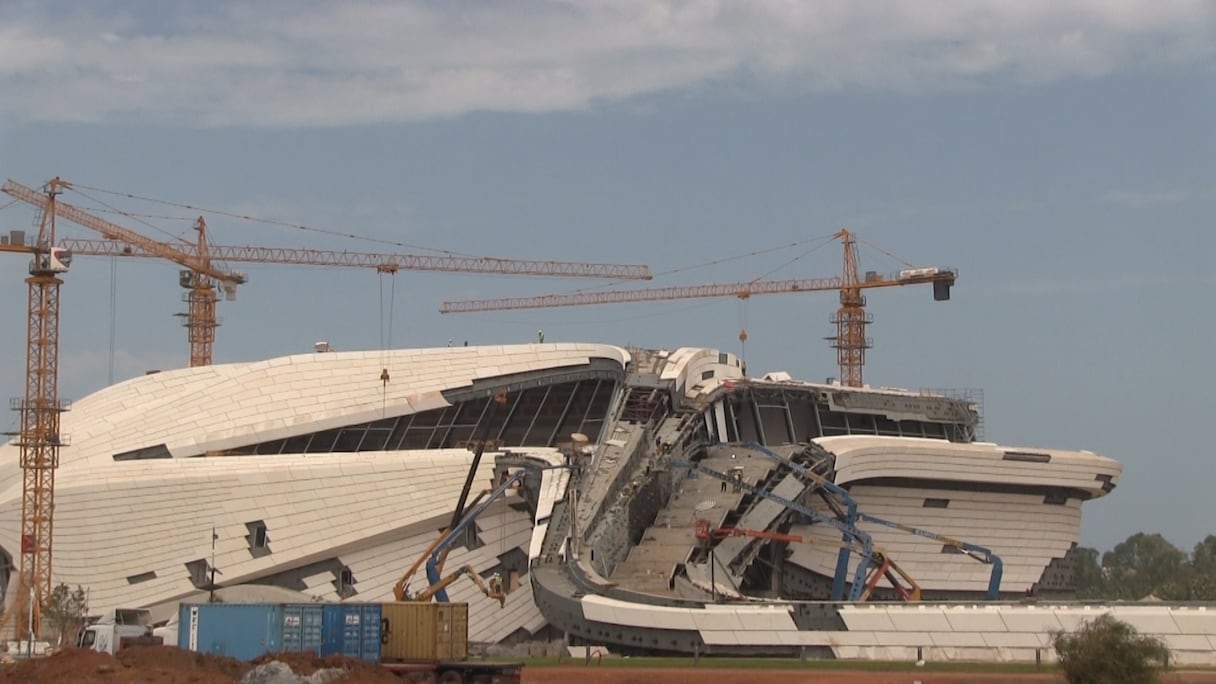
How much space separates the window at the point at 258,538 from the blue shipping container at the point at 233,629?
18.9m

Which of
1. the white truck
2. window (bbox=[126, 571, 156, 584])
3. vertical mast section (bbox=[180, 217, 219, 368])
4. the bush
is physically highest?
vertical mast section (bbox=[180, 217, 219, 368])

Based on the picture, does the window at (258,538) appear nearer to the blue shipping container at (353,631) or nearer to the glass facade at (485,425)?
the glass facade at (485,425)

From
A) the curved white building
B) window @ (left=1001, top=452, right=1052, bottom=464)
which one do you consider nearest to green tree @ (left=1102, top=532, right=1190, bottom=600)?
window @ (left=1001, top=452, right=1052, bottom=464)

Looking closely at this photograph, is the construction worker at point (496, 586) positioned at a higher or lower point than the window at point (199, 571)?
lower

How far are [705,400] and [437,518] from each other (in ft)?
54.5

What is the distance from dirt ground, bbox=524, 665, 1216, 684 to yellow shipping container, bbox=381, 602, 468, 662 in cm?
355

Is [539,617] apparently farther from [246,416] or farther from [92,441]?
[92,441]

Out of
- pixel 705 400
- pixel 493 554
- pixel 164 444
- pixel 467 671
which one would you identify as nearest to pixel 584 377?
pixel 705 400

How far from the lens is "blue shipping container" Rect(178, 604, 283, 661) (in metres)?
56.2

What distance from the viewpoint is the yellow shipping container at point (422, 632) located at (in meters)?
54.9

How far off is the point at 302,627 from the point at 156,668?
821 cm

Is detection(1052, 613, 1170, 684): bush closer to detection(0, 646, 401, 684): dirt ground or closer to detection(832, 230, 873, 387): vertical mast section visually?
detection(0, 646, 401, 684): dirt ground

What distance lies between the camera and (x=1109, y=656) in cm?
5169

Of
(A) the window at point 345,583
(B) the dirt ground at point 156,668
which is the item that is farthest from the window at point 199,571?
(B) the dirt ground at point 156,668
